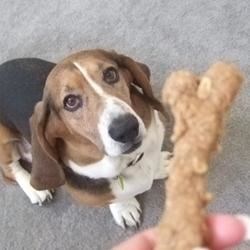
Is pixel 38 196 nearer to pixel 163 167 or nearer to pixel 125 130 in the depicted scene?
pixel 163 167

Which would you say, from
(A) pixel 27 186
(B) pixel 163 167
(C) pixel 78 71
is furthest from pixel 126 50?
(C) pixel 78 71

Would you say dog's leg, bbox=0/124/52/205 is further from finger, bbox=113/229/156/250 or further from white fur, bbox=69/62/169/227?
finger, bbox=113/229/156/250

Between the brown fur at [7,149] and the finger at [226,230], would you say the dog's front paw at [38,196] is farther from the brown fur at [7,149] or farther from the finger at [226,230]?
the finger at [226,230]

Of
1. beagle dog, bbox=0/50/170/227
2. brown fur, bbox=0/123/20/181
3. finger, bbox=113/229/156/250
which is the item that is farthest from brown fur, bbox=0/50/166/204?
finger, bbox=113/229/156/250

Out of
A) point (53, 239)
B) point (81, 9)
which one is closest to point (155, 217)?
point (53, 239)

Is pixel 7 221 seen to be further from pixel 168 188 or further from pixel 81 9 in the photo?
pixel 168 188

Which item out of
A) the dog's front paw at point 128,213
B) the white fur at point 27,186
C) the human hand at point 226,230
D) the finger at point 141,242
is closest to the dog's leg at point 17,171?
the white fur at point 27,186
